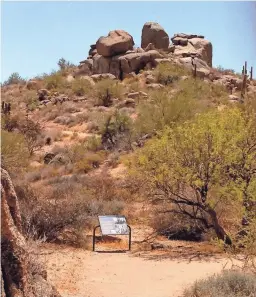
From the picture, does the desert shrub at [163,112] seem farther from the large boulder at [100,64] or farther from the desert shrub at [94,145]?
the large boulder at [100,64]

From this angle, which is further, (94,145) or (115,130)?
(115,130)

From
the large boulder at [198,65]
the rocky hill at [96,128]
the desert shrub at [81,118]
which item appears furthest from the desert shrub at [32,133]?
the large boulder at [198,65]

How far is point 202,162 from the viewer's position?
12.4 m

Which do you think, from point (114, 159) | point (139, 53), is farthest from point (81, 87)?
point (114, 159)

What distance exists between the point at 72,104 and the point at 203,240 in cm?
2963

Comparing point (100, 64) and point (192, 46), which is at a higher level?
point (192, 46)

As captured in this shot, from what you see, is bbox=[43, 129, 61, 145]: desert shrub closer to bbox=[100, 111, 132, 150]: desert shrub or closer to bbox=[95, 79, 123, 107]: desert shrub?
bbox=[100, 111, 132, 150]: desert shrub

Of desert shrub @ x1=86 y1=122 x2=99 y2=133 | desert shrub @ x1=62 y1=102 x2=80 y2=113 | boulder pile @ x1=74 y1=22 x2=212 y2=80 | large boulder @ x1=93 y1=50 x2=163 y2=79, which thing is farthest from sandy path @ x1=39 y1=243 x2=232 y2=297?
large boulder @ x1=93 y1=50 x2=163 y2=79

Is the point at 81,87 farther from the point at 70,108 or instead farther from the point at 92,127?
the point at 92,127

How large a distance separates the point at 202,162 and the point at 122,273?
372cm

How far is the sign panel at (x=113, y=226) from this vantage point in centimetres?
1157

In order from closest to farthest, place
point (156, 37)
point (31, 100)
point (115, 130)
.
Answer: point (115, 130) → point (31, 100) → point (156, 37)

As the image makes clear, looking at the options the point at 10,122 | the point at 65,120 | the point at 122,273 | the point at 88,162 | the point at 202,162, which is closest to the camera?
the point at 122,273

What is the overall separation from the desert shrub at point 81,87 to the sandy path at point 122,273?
3305 cm
